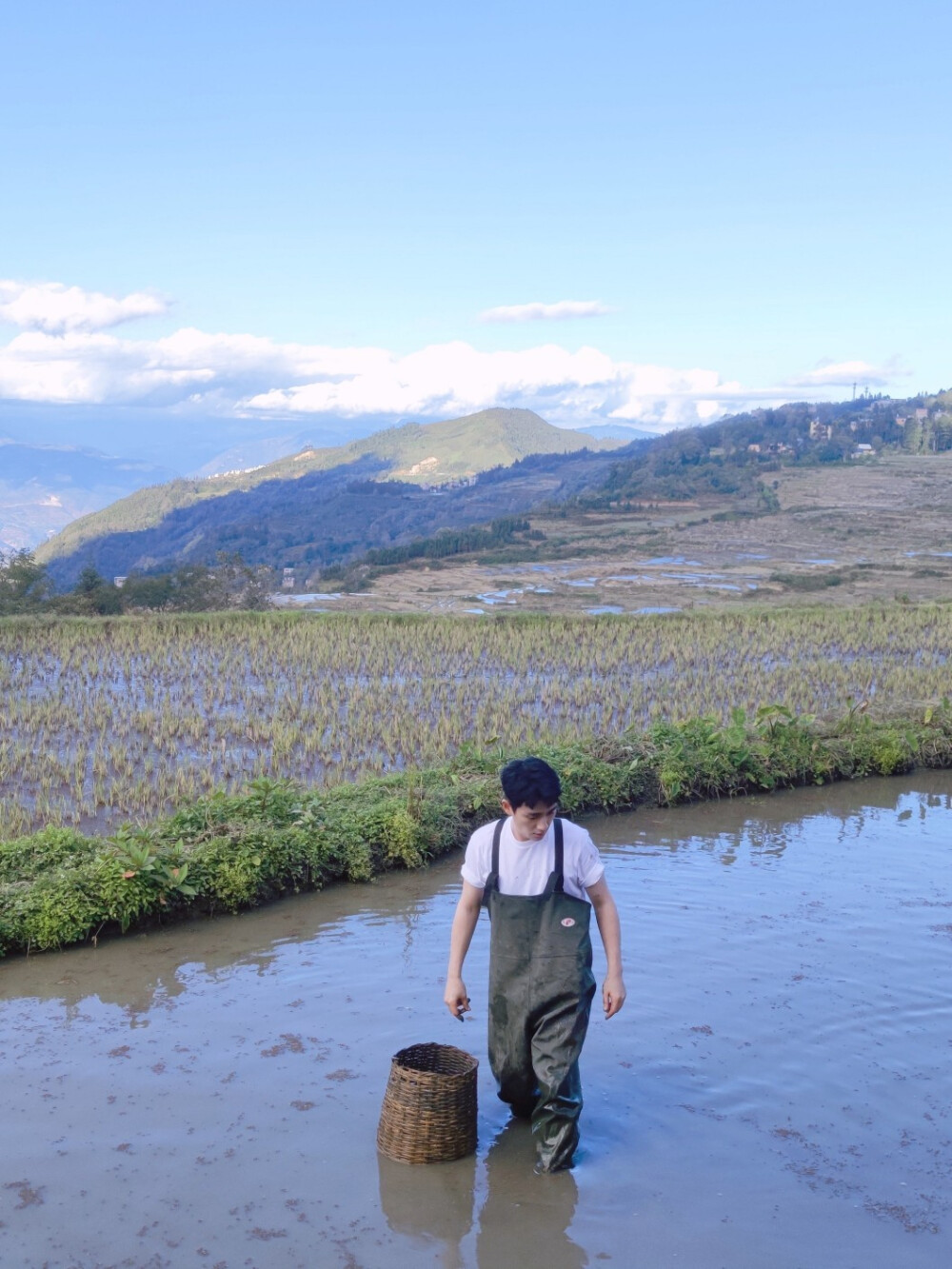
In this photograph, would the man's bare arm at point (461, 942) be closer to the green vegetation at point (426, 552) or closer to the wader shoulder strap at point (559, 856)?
the wader shoulder strap at point (559, 856)

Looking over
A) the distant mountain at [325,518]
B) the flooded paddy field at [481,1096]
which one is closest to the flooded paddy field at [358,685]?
the flooded paddy field at [481,1096]

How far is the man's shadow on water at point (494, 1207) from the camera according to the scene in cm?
327

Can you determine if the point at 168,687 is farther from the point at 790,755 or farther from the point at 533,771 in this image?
the point at 533,771

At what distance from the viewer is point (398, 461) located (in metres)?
124

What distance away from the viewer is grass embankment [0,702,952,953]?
18.7 ft

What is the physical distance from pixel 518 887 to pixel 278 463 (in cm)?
11285

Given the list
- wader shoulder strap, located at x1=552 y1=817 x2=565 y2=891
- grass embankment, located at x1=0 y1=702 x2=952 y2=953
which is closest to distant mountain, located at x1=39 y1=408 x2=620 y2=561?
grass embankment, located at x1=0 y1=702 x2=952 y2=953

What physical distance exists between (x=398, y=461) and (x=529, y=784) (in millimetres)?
122299

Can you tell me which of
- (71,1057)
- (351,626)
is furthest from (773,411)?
(71,1057)

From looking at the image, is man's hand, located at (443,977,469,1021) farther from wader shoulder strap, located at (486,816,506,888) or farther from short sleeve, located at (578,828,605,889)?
short sleeve, located at (578,828,605,889)

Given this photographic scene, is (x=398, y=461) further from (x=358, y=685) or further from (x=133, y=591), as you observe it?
(x=358, y=685)

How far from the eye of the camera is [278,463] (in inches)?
4456

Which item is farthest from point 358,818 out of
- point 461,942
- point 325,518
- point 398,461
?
point 398,461

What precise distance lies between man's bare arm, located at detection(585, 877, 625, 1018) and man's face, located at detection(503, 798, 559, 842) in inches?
9.9
